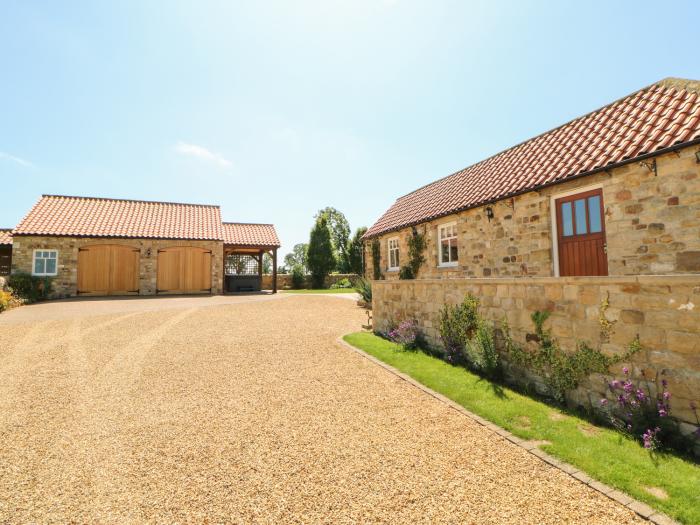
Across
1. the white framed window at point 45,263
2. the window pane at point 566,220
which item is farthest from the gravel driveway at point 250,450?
the white framed window at point 45,263

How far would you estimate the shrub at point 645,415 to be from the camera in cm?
332

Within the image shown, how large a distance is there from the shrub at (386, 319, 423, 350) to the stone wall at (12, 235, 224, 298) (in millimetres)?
15871

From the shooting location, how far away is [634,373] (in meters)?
Result: 3.73

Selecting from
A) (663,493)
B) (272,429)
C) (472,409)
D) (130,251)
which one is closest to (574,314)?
(472,409)

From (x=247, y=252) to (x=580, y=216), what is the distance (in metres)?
21.5

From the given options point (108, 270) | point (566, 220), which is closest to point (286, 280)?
point (108, 270)

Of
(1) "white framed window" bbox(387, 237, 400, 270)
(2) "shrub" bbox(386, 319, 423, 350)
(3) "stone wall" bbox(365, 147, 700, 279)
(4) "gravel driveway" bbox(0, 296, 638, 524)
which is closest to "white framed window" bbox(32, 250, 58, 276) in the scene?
(4) "gravel driveway" bbox(0, 296, 638, 524)

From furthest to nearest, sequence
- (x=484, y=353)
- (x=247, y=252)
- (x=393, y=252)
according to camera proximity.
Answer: (x=247, y=252), (x=393, y=252), (x=484, y=353)

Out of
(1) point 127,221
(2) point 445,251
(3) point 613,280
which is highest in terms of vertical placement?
(1) point 127,221

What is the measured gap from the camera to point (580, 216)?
25.6ft

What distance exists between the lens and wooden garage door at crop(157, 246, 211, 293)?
19328mm

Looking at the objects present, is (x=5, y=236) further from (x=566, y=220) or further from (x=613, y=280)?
(x=613, y=280)

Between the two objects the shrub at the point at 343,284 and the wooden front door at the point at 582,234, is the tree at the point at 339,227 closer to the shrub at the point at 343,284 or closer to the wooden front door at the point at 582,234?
the shrub at the point at 343,284

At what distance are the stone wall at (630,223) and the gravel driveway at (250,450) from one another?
201 inches
